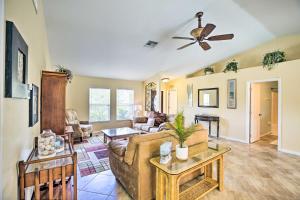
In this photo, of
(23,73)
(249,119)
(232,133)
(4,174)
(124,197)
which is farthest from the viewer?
(232,133)

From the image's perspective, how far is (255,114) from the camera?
17.1 feet

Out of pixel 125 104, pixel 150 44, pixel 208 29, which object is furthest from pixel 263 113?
pixel 125 104

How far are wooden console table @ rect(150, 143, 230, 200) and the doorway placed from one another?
3456mm

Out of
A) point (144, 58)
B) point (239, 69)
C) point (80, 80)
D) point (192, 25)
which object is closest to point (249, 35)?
point (239, 69)

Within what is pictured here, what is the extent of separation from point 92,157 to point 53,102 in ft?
5.24

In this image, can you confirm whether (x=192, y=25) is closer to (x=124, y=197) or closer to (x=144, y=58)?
(x=144, y=58)

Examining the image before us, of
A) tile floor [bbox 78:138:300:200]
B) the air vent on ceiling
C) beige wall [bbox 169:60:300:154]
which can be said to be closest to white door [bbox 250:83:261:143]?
beige wall [bbox 169:60:300:154]

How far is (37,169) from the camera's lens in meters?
1.42

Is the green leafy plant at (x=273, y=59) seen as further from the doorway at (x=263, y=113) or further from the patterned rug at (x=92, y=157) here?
the patterned rug at (x=92, y=157)

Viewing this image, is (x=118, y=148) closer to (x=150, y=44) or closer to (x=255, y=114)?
(x=150, y=44)

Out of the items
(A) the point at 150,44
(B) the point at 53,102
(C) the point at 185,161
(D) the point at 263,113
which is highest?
(A) the point at 150,44

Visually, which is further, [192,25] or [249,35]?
[249,35]

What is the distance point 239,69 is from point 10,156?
234 inches

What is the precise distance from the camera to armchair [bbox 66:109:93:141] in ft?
15.9
